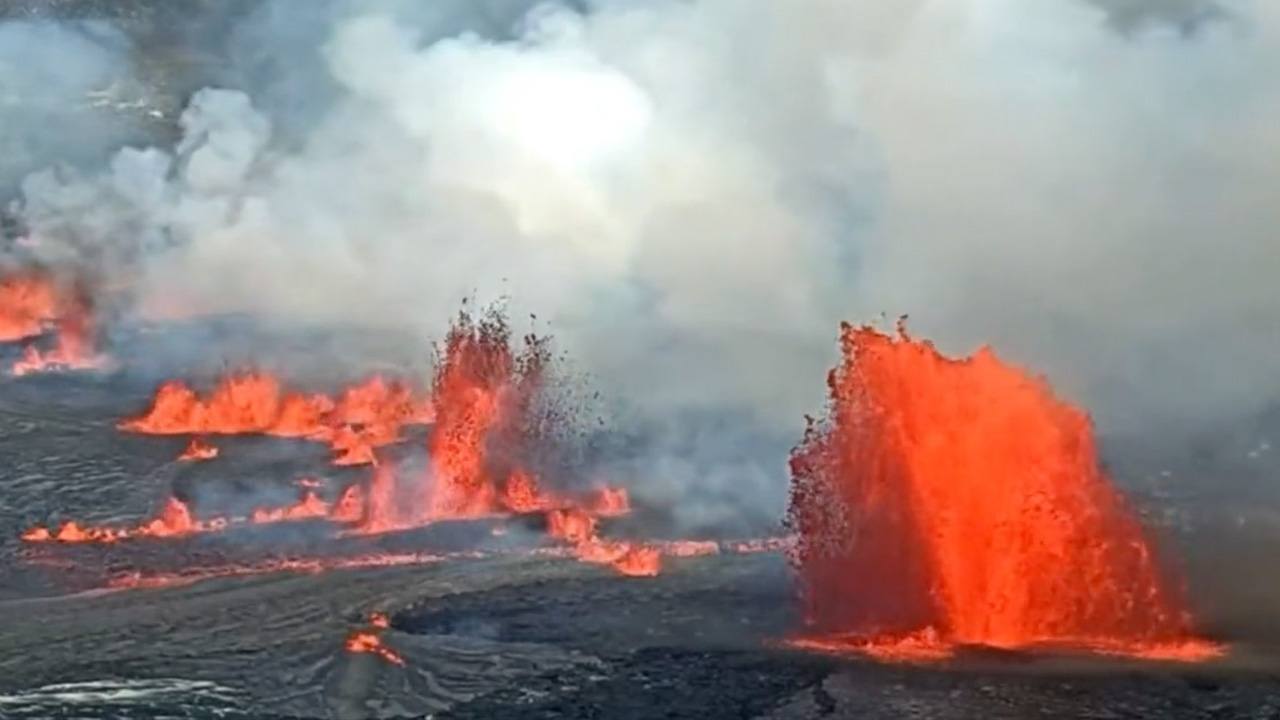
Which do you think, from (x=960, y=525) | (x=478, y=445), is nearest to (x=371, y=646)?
(x=960, y=525)

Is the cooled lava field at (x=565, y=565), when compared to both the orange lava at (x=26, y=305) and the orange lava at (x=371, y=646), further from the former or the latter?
the orange lava at (x=26, y=305)

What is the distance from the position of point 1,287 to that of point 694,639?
31012 millimetres

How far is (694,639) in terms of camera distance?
19.7 metres

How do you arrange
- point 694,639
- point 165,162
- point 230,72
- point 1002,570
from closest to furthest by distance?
point 694,639 < point 1002,570 < point 165,162 < point 230,72

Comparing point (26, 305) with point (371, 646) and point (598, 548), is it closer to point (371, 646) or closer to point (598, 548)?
point (598, 548)

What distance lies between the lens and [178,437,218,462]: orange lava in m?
29.2

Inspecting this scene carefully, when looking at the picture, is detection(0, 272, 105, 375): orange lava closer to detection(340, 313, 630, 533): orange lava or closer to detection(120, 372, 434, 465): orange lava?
detection(120, 372, 434, 465): orange lava

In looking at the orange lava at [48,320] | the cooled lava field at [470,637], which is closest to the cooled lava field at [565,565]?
the cooled lava field at [470,637]

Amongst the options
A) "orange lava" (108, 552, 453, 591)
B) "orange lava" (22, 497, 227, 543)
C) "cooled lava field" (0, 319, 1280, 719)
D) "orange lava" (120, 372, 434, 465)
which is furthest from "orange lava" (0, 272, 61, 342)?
"orange lava" (108, 552, 453, 591)

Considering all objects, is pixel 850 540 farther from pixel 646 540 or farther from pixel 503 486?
pixel 503 486

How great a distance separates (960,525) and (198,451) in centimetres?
1306

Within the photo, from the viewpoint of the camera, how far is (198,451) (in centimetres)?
2967

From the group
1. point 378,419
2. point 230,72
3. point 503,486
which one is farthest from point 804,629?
point 230,72

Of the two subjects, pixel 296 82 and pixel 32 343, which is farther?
pixel 296 82
